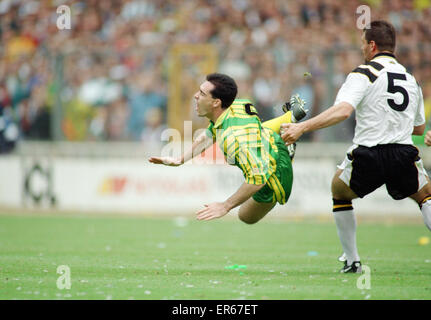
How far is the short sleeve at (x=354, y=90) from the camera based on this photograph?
7.17m

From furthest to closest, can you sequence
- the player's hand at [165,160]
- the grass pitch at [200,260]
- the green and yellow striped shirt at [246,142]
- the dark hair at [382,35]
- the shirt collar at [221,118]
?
the player's hand at [165,160] → the shirt collar at [221,118] → the dark hair at [382,35] → the green and yellow striped shirt at [246,142] → the grass pitch at [200,260]

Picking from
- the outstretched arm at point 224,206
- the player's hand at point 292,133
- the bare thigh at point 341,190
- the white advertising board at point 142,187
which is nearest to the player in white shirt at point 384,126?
the bare thigh at point 341,190

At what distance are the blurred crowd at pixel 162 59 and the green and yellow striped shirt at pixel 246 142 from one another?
8.39 m

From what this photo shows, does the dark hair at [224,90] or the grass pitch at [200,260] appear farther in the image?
the dark hair at [224,90]

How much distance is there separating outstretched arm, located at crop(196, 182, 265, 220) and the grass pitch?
2.12ft

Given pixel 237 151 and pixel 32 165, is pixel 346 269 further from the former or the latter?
pixel 32 165

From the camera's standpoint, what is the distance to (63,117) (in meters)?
18.3

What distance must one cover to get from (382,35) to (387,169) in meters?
1.32

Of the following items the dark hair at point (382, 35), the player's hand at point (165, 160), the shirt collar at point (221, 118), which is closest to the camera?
the dark hair at point (382, 35)

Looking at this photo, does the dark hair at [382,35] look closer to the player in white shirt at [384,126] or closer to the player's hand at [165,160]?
Answer: the player in white shirt at [384,126]

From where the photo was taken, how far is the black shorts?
7.47 meters

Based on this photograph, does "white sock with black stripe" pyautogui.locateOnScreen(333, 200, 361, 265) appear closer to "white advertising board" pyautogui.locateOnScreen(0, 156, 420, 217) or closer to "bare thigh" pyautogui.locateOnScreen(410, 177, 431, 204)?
"bare thigh" pyautogui.locateOnScreen(410, 177, 431, 204)

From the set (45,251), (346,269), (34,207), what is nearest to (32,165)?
(34,207)
